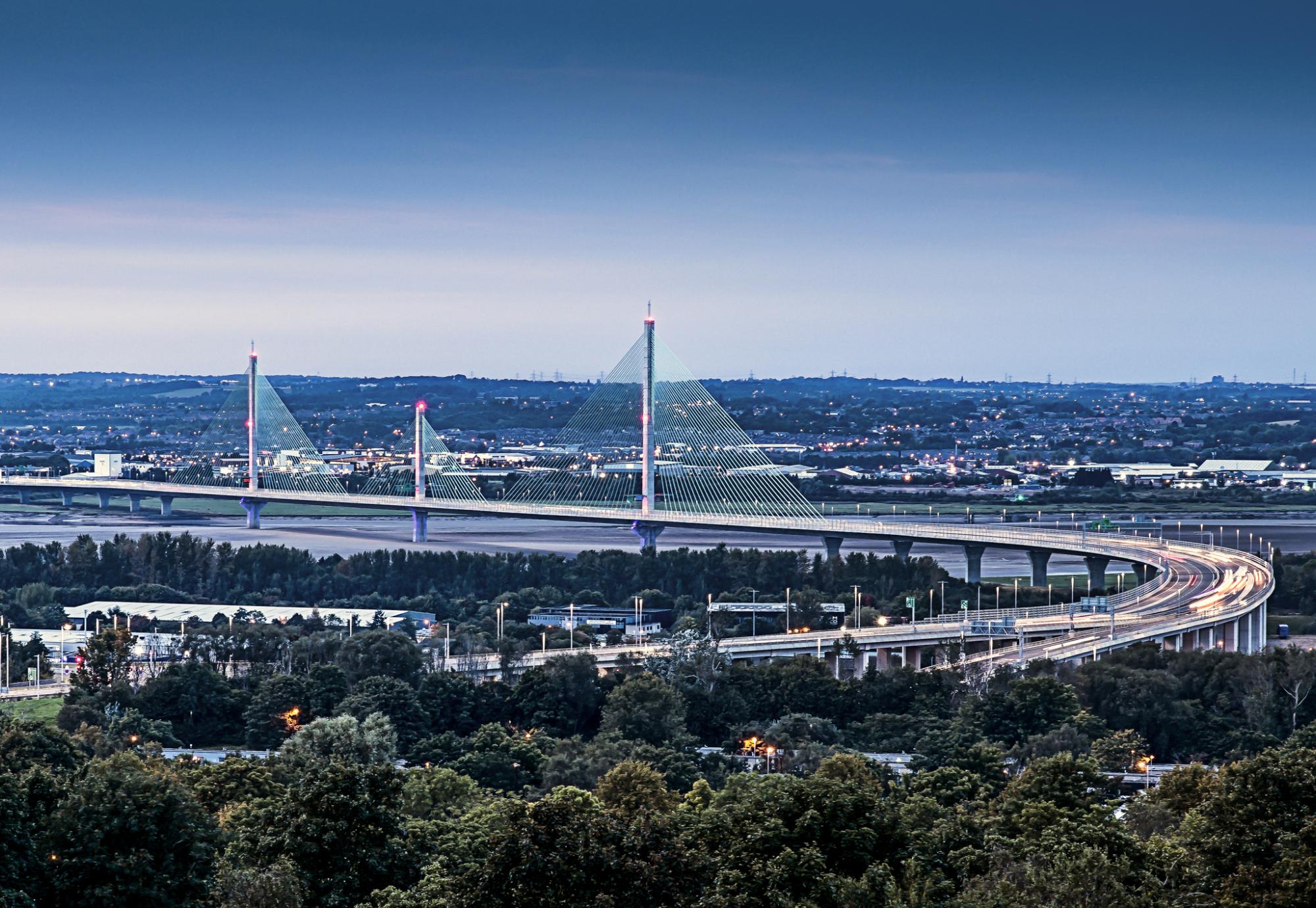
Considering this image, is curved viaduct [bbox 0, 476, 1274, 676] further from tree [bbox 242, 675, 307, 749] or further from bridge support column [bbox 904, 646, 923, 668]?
tree [bbox 242, 675, 307, 749]

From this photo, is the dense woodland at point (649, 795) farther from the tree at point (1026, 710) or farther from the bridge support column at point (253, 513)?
the bridge support column at point (253, 513)

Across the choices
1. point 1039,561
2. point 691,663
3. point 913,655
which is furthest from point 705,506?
point 691,663

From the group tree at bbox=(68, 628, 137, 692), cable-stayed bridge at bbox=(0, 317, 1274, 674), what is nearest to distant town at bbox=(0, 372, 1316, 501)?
cable-stayed bridge at bbox=(0, 317, 1274, 674)

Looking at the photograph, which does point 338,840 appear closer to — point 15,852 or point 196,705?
point 15,852

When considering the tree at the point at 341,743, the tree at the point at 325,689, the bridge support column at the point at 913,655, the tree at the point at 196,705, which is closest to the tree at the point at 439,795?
the tree at the point at 341,743

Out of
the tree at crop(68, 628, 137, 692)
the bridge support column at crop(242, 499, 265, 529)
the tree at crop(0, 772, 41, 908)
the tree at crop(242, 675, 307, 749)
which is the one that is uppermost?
the tree at crop(0, 772, 41, 908)

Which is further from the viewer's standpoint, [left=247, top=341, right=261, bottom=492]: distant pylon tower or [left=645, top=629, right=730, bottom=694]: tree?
[left=247, top=341, right=261, bottom=492]: distant pylon tower
